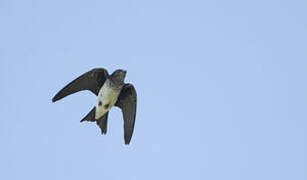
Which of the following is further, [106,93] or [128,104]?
[128,104]

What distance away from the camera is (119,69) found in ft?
51.9

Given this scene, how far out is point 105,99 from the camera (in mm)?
15586

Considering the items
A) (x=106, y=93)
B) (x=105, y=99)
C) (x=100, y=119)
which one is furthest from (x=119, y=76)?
(x=100, y=119)

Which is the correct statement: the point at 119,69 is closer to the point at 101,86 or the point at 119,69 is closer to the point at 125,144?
the point at 101,86

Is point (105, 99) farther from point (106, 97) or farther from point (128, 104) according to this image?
point (128, 104)

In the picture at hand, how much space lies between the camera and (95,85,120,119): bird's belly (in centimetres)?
1559

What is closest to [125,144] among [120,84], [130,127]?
[130,127]

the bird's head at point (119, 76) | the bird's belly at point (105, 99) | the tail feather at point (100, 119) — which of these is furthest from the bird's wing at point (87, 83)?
the tail feather at point (100, 119)

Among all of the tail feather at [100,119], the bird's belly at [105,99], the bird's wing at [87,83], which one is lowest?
the tail feather at [100,119]

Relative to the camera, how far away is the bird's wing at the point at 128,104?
54.0 feet

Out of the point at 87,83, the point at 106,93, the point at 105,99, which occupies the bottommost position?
the point at 105,99

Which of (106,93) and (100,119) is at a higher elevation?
(106,93)

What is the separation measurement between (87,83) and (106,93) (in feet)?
2.72

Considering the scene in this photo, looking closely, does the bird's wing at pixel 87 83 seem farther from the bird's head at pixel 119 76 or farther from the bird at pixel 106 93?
the bird's head at pixel 119 76
